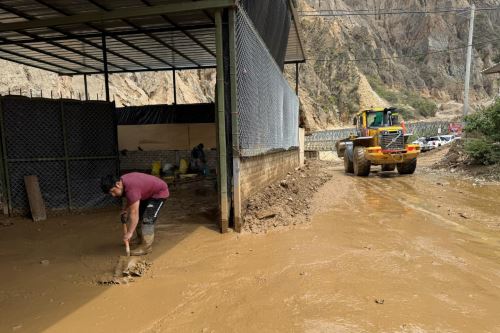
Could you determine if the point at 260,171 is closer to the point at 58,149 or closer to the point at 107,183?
the point at 107,183

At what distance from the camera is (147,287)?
365 centimetres

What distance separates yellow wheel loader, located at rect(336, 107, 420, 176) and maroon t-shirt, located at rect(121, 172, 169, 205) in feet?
32.2

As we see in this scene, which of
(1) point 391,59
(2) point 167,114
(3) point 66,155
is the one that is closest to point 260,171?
(3) point 66,155

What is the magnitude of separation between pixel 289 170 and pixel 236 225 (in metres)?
6.16

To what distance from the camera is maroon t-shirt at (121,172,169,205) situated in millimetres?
4178

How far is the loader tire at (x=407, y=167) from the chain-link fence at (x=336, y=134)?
1569 centimetres

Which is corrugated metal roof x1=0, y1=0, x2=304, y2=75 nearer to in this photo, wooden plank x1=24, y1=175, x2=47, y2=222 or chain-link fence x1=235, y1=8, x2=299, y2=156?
chain-link fence x1=235, y1=8, x2=299, y2=156

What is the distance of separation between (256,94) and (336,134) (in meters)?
32.2

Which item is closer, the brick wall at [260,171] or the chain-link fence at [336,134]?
the brick wall at [260,171]

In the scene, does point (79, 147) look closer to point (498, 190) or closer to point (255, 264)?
point (255, 264)

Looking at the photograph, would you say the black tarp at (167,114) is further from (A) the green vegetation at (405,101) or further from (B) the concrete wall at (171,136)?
(A) the green vegetation at (405,101)

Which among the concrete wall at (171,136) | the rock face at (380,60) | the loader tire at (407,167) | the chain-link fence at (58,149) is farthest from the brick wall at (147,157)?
the rock face at (380,60)

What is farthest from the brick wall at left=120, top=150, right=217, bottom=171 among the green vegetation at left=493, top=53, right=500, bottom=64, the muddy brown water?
the green vegetation at left=493, top=53, right=500, bottom=64

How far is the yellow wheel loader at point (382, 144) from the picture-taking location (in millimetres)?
12844
